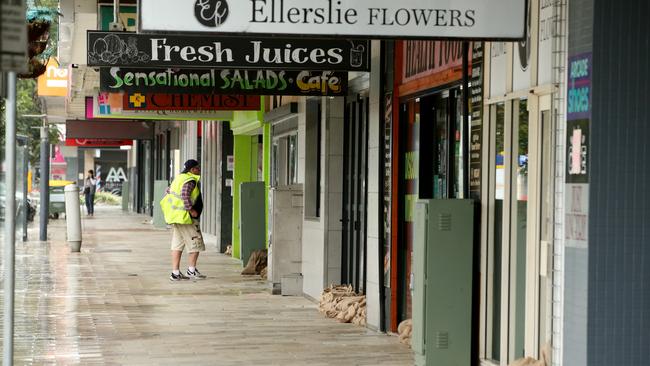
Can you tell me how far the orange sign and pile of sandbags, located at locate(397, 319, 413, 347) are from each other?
18.7m

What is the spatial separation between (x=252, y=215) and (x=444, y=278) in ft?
32.0

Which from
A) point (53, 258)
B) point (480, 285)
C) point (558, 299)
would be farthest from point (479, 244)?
point (53, 258)

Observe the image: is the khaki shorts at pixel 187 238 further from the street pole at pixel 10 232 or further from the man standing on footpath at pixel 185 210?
the street pole at pixel 10 232

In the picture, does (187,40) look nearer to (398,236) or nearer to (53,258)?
(398,236)

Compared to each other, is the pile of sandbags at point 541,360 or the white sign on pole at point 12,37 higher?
the white sign on pole at point 12,37

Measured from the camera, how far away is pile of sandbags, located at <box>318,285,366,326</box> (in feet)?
41.8

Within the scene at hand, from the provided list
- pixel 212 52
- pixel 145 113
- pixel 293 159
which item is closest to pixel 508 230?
pixel 212 52

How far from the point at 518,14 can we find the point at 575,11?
39 cm

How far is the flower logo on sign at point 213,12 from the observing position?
693 cm

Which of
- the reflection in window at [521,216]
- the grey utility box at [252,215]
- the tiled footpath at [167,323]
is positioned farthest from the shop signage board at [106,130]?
the reflection in window at [521,216]

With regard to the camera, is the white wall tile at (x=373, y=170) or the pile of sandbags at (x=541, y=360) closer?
the pile of sandbags at (x=541, y=360)

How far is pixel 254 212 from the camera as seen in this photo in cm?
1864

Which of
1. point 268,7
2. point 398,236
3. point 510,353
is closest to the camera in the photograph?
point 268,7

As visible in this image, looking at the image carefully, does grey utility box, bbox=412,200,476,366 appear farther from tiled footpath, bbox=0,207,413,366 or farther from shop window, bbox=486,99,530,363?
tiled footpath, bbox=0,207,413,366
